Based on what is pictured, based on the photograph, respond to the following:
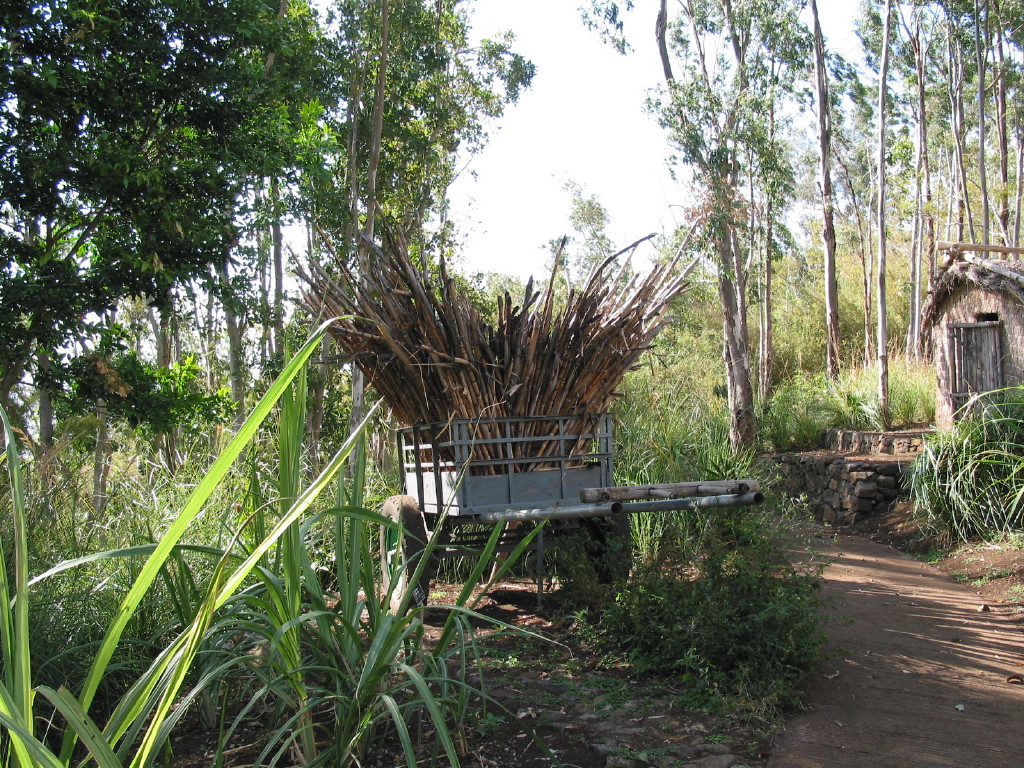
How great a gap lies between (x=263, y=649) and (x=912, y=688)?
3.01 metres

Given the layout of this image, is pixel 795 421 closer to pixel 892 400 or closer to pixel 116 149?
pixel 892 400

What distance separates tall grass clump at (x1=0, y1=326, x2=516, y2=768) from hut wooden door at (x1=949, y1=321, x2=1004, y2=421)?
29.4ft

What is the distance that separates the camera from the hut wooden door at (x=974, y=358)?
1007cm

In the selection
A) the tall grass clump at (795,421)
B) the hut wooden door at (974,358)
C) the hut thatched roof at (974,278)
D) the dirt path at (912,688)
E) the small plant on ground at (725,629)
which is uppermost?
the hut thatched roof at (974,278)

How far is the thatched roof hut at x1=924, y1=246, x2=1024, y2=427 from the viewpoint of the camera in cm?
991

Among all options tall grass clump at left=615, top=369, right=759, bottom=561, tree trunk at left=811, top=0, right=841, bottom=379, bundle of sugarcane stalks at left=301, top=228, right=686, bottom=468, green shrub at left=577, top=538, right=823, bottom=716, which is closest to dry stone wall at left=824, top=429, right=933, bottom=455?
tall grass clump at left=615, top=369, right=759, bottom=561

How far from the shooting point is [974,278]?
1070 centimetres

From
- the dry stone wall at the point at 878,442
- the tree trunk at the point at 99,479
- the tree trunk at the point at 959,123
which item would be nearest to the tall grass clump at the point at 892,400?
the dry stone wall at the point at 878,442

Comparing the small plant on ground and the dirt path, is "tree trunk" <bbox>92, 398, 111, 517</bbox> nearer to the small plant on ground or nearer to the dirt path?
the small plant on ground

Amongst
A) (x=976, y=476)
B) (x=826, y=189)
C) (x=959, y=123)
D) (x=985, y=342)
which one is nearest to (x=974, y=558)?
(x=976, y=476)

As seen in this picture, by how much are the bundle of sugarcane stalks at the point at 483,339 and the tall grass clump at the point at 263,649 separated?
1402 millimetres

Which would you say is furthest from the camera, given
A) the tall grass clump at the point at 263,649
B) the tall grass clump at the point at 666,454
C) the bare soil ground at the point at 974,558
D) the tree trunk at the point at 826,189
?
the tree trunk at the point at 826,189

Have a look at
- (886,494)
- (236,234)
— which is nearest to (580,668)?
(236,234)

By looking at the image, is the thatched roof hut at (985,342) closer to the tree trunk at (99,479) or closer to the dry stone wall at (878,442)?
the dry stone wall at (878,442)
